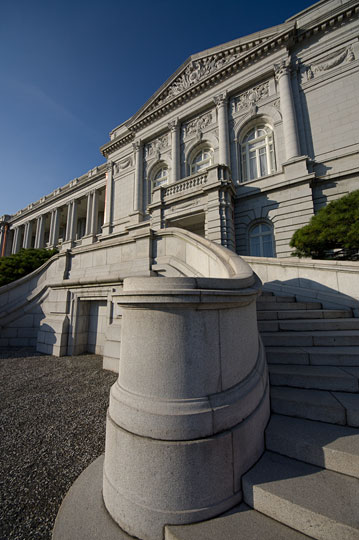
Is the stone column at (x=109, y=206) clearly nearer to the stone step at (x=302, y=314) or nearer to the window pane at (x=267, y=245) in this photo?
the window pane at (x=267, y=245)

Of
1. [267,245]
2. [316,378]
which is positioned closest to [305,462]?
[316,378]

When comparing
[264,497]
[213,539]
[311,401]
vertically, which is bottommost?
[213,539]

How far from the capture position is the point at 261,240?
1398cm

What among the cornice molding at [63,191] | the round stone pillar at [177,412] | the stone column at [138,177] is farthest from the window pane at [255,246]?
the cornice molding at [63,191]

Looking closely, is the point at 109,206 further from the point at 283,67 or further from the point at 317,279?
the point at 317,279

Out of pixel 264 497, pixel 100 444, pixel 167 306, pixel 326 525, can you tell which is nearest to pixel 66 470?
pixel 100 444

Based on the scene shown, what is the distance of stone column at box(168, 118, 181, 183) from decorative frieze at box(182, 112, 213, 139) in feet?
2.05

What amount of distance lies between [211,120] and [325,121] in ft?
26.5

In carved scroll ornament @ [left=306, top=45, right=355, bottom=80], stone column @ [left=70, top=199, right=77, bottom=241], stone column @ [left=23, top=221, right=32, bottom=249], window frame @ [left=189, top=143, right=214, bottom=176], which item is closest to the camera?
carved scroll ornament @ [left=306, top=45, right=355, bottom=80]

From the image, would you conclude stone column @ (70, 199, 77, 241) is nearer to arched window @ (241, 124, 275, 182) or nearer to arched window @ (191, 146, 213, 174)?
arched window @ (191, 146, 213, 174)

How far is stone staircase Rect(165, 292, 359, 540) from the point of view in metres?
1.47

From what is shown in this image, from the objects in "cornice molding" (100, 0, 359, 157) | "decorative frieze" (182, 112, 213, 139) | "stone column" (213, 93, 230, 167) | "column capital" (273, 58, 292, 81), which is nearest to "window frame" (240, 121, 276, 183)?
"stone column" (213, 93, 230, 167)

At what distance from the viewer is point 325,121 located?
13.1 m

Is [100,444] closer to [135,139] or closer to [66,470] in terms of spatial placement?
[66,470]
